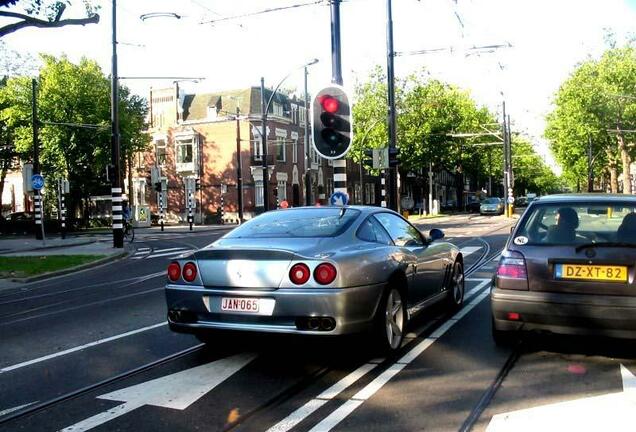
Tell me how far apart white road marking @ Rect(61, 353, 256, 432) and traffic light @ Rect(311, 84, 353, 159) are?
627cm

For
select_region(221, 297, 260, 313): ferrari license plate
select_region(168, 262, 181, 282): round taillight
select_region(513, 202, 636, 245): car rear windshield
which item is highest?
select_region(513, 202, 636, 245): car rear windshield

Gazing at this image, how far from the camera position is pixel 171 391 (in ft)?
15.3

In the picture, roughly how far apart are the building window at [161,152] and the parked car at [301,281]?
47353 mm

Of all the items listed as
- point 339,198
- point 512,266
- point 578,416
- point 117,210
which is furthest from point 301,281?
point 117,210

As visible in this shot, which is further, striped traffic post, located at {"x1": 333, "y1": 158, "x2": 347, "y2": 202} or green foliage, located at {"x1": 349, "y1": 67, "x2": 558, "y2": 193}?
green foliage, located at {"x1": 349, "y1": 67, "x2": 558, "y2": 193}

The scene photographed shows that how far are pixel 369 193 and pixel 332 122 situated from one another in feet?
187

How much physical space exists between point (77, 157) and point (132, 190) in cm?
1410

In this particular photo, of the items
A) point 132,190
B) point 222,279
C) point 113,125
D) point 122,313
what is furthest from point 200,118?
point 222,279

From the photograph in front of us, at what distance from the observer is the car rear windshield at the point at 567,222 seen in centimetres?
564

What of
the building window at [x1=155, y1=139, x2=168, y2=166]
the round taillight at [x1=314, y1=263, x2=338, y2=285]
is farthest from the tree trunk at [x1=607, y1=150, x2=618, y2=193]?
the round taillight at [x1=314, y1=263, x2=338, y2=285]

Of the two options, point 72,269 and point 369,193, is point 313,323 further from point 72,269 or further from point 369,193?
point 369,193

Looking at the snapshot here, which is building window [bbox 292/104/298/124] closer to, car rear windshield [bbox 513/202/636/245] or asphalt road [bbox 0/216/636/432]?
asphalt road [bbox 0/216/636/432]

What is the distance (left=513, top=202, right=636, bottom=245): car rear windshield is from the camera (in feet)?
18.5

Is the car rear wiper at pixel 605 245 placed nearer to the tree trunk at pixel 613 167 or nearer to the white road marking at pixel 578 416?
the white road marking at pixel 578 416
